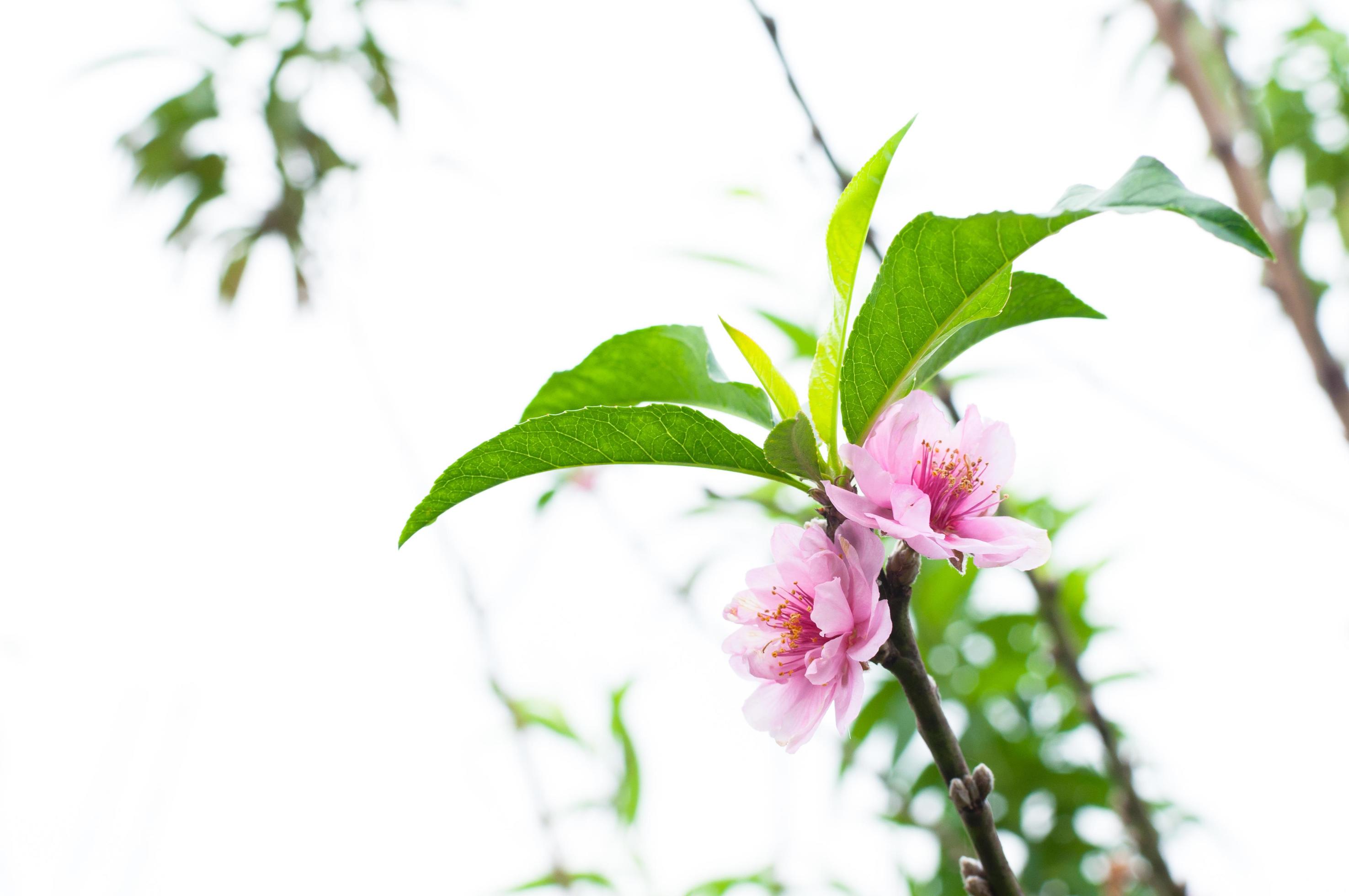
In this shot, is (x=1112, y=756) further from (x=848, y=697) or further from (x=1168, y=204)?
(x=1168, y=204)

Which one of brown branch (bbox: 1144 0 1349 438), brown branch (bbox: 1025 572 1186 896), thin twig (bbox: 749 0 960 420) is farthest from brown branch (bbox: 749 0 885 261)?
brown branch (bbox: 1144 0 1349 438)

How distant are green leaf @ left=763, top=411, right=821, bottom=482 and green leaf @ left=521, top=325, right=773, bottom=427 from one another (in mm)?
98

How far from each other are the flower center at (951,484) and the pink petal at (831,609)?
0.11 meters

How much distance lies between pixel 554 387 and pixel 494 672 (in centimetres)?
272

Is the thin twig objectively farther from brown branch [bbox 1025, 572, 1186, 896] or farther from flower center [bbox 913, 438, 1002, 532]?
brown branch [bbox 1025, 572, 1186, 896]

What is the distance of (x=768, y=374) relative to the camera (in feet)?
2.03

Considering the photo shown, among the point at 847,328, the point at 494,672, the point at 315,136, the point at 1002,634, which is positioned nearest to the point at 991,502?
the point at 847,328

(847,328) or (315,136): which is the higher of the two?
(315,136)

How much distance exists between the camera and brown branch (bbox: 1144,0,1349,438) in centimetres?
142

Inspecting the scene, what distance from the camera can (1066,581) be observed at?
1.67 meters

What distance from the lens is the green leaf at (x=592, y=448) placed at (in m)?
0.51

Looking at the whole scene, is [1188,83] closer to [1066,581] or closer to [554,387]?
[1066,581]

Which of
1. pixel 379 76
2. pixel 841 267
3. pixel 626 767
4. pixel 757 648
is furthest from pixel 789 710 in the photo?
pixel 379 76

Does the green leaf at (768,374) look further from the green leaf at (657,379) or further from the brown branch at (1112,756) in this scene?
the brown branch at (1112,756)
